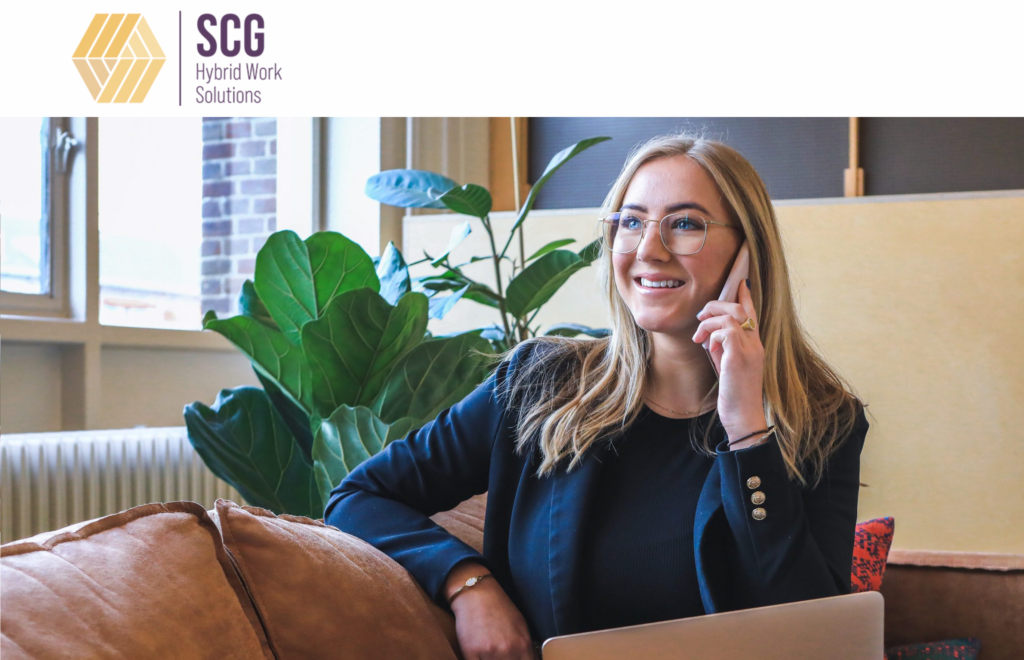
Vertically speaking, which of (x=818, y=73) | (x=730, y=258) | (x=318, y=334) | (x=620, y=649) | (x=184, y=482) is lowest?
(x=184, y=482)

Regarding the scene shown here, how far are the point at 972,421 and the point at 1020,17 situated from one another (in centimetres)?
134

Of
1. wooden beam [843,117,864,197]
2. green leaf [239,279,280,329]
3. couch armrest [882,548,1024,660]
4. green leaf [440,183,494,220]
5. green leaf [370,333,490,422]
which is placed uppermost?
wooden beam [843,117,864,197]

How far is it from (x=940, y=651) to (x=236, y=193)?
296cm

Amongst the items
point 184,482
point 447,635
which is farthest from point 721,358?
point 184,482

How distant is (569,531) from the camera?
1.32 metres

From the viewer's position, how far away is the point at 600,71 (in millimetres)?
3365

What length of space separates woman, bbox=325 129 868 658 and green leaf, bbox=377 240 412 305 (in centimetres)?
67

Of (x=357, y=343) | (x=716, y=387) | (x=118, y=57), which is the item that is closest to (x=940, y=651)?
(x=716, y=387)

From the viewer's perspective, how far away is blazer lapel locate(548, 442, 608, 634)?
4.18ft

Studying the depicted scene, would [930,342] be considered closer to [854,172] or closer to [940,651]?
[854,172]

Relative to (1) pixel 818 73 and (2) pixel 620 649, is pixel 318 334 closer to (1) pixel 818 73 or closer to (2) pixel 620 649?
(2) pixel 620 649

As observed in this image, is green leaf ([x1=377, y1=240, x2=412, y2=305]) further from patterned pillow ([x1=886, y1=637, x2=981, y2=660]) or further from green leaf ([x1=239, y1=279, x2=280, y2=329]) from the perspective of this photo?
patterned pillow ([x1=886, y1=637, x2=981, y2=660])

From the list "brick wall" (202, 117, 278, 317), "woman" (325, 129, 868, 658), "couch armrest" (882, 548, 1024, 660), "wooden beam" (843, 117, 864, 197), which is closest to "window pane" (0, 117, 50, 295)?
"brick wall" (202, 117, 278, 317)

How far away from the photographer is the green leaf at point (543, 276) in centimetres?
227
